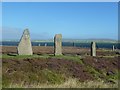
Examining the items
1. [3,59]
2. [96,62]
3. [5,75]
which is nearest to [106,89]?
[5,75]

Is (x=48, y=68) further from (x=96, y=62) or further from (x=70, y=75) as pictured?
(x=96, y=62)

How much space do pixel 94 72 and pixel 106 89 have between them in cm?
1225

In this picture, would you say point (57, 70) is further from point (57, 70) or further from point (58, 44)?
point (58, 44)

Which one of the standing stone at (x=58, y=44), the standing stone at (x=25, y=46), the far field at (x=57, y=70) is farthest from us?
the standing stone at (x=58, y=44)

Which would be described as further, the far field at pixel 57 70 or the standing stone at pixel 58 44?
the standing stone at pixel 58 44

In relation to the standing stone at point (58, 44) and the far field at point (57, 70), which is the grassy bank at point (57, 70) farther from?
the standing stone at point (58, 44)

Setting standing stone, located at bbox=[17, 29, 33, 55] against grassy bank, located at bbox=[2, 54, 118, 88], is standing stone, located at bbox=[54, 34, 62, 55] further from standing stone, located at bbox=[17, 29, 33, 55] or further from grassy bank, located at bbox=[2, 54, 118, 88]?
grassy bank, located at bbox=[2, 54, 118, 88]

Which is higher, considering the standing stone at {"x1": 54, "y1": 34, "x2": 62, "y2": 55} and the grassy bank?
the standing stone at {"x1": 54, "y1": 34, "x2": 62, "y2": 55}

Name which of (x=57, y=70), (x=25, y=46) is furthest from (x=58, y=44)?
(x=57, y=70)

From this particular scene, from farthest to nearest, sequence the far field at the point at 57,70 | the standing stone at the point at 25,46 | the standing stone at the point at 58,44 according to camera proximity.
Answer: the standing stone at the point at 58,44 → the standing stone at the point at 25,46 → the far field at the point at 57,70

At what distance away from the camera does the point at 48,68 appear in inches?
1126

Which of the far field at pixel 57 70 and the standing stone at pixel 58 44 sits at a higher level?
the standing stone at pixel 58 44

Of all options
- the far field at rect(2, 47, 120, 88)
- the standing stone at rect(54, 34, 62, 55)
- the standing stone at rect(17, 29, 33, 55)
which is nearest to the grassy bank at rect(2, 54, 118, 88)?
the far field at rect(2, 47, 120, 88)

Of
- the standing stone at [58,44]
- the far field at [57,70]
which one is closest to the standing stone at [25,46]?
the far field at [57,70]
